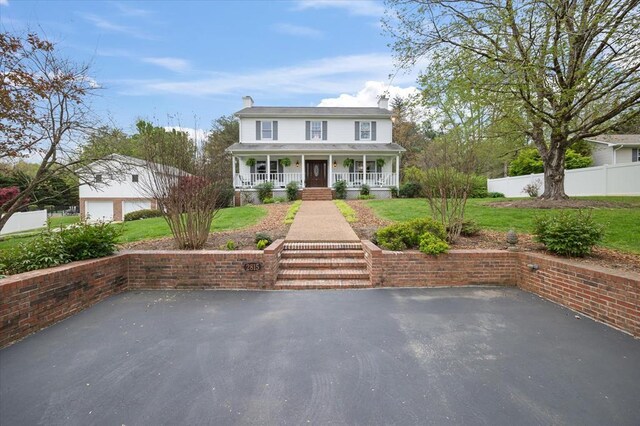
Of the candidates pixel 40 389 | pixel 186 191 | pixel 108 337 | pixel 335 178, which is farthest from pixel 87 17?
pixel 335 178

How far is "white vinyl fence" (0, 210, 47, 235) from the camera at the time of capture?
20.2m

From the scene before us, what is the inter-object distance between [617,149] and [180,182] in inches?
1232

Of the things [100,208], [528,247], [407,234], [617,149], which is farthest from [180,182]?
[617,149]

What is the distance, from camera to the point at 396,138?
35.2m

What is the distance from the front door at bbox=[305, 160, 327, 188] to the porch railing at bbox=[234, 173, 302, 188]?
145 cm

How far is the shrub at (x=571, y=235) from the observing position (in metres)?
4.83

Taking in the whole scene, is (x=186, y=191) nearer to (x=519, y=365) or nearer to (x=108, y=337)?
(x=108, y=337)

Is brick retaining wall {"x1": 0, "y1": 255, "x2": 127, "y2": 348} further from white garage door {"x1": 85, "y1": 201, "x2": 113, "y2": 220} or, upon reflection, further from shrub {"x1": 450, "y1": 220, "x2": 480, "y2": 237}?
white garage door {"x1": 85, "y1": 201, "x2": 113, "y2": 220}

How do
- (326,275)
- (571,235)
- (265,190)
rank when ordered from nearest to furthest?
(571,235), (326,275), (265,190)

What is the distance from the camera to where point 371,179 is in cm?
2083

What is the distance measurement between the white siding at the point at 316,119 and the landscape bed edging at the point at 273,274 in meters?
16.7

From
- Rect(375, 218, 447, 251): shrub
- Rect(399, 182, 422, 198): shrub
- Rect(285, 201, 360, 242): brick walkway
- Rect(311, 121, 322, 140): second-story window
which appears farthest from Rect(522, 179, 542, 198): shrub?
Rect(375, 218, 447, 251): shrub

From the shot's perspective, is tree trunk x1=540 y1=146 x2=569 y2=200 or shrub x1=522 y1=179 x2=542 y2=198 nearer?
tree trunk x1=540 y1=146 x2=569 y2=200

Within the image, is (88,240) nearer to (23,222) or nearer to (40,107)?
(40,107)
